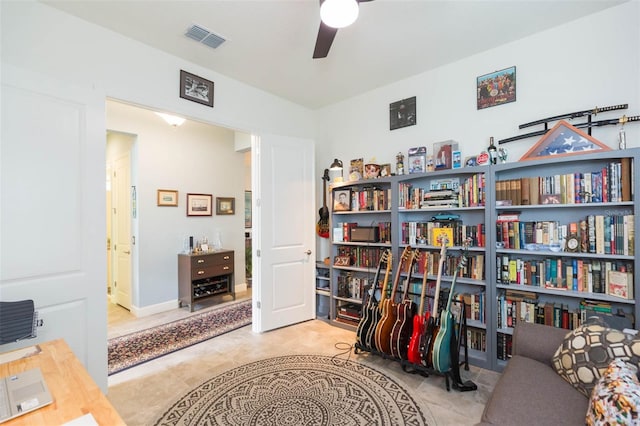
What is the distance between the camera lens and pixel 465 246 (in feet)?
8.18

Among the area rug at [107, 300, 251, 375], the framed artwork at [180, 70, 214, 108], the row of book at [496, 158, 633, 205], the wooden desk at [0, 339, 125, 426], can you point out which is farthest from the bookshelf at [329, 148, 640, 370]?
the wooden desk at [0, 339, 125, 426]

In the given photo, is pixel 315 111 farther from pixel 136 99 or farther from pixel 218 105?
pixel 136 99

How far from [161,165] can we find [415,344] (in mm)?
3932

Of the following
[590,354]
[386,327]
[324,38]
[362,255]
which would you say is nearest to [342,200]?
[362,255]

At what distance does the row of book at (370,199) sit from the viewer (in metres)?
3.20

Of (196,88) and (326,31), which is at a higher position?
(196,88)

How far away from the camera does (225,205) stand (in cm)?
490

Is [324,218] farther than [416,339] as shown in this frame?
Yes

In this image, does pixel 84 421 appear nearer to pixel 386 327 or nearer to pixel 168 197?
pixel 386 327

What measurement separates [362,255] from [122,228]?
3535mm

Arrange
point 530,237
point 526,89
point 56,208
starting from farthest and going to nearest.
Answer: point 526,89 → point 530,237 → point 56,208

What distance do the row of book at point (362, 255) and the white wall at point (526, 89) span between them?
1.05 m

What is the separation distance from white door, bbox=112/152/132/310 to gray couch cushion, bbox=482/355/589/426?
4466mm

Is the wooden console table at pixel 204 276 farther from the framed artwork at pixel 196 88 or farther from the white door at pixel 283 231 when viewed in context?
the framed artwork at pixel 196 88
